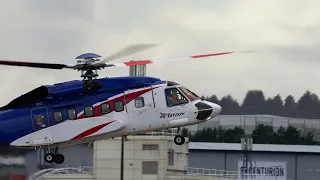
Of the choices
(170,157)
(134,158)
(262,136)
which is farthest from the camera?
(262,136)

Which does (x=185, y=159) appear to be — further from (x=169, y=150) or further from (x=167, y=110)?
(x=167, y=110)

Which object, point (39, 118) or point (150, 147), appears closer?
point (39, 118)

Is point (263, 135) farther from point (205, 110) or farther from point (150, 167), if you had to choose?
point (205, 110)

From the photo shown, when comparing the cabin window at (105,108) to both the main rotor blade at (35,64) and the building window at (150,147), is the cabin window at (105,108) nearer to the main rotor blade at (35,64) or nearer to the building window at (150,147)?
the main rotor blade at (35,64)

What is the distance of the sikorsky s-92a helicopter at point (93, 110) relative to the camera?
57.1m

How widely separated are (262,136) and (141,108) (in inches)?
4088

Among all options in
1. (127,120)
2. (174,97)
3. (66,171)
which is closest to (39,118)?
(127,120)

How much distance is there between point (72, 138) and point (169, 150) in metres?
48.4

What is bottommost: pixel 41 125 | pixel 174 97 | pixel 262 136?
pixel 41 125

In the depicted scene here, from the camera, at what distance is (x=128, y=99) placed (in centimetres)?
5712

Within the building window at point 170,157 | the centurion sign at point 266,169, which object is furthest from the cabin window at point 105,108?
the centurion sign at point 266,169

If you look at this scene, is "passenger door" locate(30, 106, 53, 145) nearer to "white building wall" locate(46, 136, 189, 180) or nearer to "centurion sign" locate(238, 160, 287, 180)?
"white building wall" locate(46, 136, 189, 180)

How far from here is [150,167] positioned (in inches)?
4097

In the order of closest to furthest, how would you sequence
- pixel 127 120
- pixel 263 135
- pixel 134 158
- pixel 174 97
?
pixel 127 120 → pixel 174 97 → pixel 134 158 → pixel 263 135
